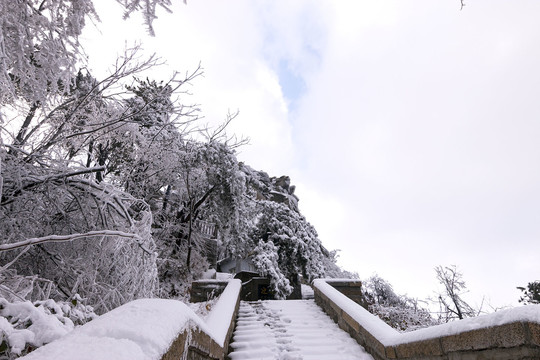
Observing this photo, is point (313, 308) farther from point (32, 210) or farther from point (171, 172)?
point (171, 172)

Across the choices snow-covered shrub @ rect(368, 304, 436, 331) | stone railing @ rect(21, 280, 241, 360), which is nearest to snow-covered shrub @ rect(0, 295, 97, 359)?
stone railing @ rect(21, 280, 241, 360)

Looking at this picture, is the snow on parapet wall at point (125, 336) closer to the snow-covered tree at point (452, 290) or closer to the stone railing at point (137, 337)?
the stone railing at point (137, 337)

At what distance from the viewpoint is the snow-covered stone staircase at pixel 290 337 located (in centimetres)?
366

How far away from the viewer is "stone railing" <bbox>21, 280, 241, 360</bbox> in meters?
1.12

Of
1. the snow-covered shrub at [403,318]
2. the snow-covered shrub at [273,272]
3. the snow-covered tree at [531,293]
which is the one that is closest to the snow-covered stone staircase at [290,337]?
the snow-covered shrub at [403,318]

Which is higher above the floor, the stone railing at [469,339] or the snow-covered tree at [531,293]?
the snow-covered tree at [531,293]

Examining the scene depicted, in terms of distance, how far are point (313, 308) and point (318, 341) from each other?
83.4 inches

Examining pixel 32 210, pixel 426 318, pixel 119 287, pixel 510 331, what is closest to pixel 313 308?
pixel 119 287

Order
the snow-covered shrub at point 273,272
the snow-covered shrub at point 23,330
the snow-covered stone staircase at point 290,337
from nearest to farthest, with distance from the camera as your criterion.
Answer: the snow-covered shrub at point 23,330 → the snow-covered stone staircase at point 290,337 → the snow-covered shrub at point 273,272

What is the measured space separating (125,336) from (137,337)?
5cm

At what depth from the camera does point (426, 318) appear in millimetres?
9820

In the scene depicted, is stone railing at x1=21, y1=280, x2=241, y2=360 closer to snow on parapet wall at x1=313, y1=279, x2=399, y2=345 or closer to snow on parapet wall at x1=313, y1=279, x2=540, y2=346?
snow on parapet wall at x1=313, y1=279, x2=540, y2=346

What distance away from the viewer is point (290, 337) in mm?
4312

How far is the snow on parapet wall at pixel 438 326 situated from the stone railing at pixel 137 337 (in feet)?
6.39
